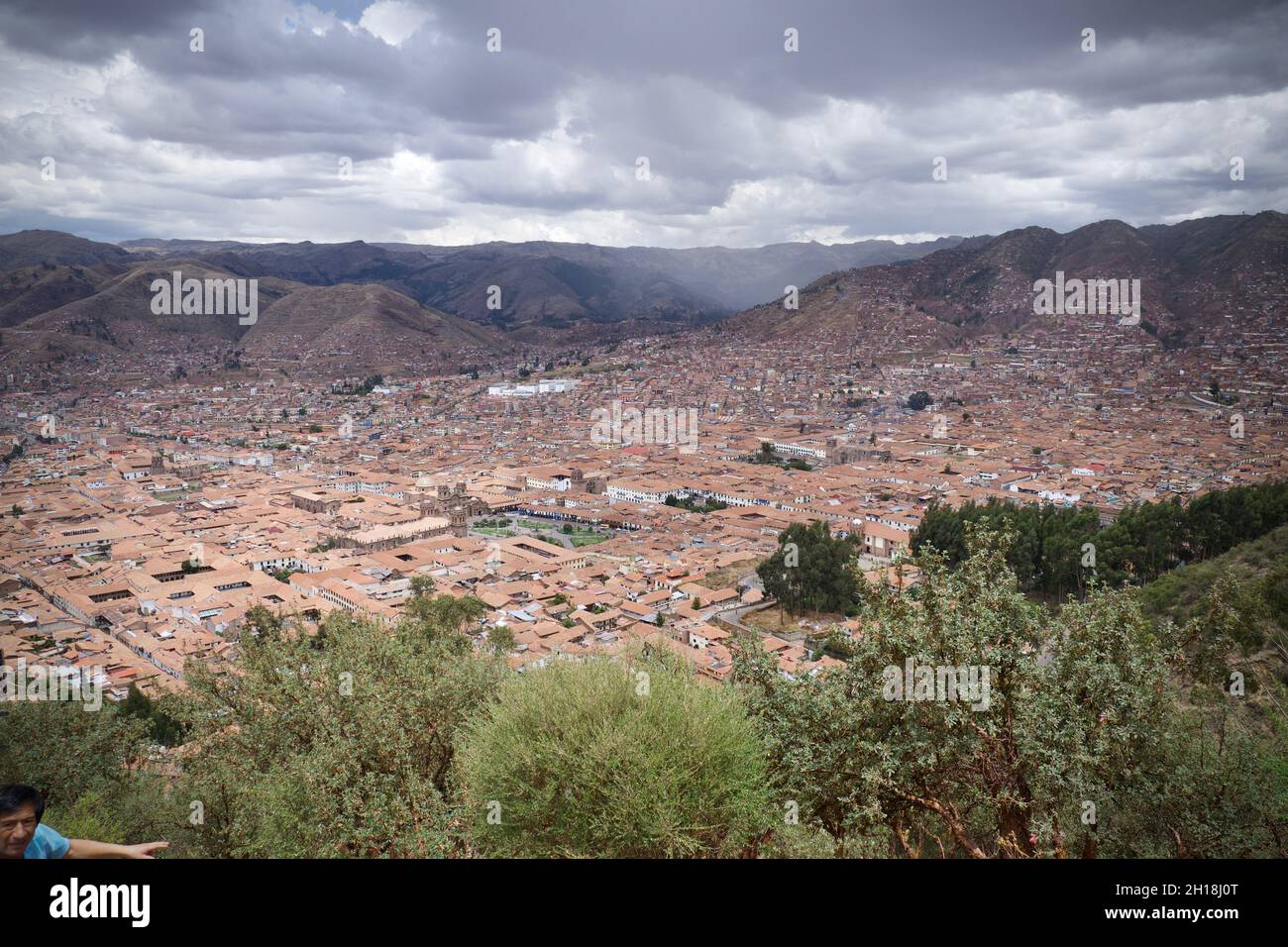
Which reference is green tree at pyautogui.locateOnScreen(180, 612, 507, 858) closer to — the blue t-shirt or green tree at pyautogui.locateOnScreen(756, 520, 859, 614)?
the blue t-shirt

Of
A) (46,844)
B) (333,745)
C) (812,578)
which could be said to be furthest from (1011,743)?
(812,578)

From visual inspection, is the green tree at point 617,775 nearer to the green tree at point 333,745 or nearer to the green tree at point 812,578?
the green tree at point 333,745

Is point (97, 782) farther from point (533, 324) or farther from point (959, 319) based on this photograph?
point (533, 324)

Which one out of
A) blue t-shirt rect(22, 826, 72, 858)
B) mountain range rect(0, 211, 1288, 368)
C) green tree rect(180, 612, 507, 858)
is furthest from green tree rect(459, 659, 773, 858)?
mountain range rect(0, 211, 1288, 368)

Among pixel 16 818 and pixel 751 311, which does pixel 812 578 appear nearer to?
pixel 16 818

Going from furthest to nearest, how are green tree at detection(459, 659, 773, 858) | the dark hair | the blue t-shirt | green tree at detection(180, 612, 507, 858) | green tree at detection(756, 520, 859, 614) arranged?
green tree at detection(756, 520, 859, 614)
green tree at detection(180, 612, 507, 858)
green tree at detection(459, 659, 773, 858)
the blue t-shirt
the dark hair

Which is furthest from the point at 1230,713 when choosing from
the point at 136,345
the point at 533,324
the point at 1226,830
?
the point at 533,324
